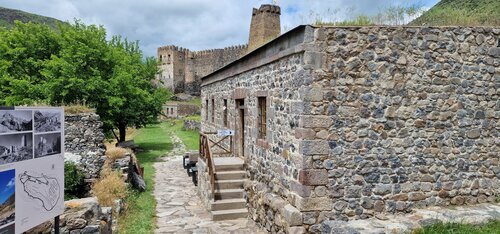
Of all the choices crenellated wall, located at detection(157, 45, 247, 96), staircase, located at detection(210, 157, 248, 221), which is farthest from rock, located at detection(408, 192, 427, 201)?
crenellated wall, located at detection(157, 45, 247, 96)

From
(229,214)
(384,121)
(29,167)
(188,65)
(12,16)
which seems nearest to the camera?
(29,167)

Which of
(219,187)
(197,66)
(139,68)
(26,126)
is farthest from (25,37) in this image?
(197,66)

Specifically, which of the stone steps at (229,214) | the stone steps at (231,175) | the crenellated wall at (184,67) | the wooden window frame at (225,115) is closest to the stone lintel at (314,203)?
the stone steps at (229,214)

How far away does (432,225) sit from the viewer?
5891 millimetres

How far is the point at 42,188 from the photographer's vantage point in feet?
13.9

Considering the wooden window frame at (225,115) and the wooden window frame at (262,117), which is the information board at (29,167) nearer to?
the wooden window frame at (262,117)

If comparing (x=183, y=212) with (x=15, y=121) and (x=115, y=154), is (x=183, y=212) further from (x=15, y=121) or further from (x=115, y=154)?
(x=15, y=121)

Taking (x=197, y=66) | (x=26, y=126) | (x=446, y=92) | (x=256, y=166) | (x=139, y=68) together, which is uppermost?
(x=197, y=66)

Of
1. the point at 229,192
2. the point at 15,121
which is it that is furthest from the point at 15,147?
the point at 229,192

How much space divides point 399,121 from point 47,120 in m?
5.86

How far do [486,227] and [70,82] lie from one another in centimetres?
1695

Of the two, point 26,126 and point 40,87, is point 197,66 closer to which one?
point 40,87

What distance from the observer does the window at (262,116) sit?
350 inches

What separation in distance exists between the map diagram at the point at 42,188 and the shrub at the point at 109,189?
14.4ft
